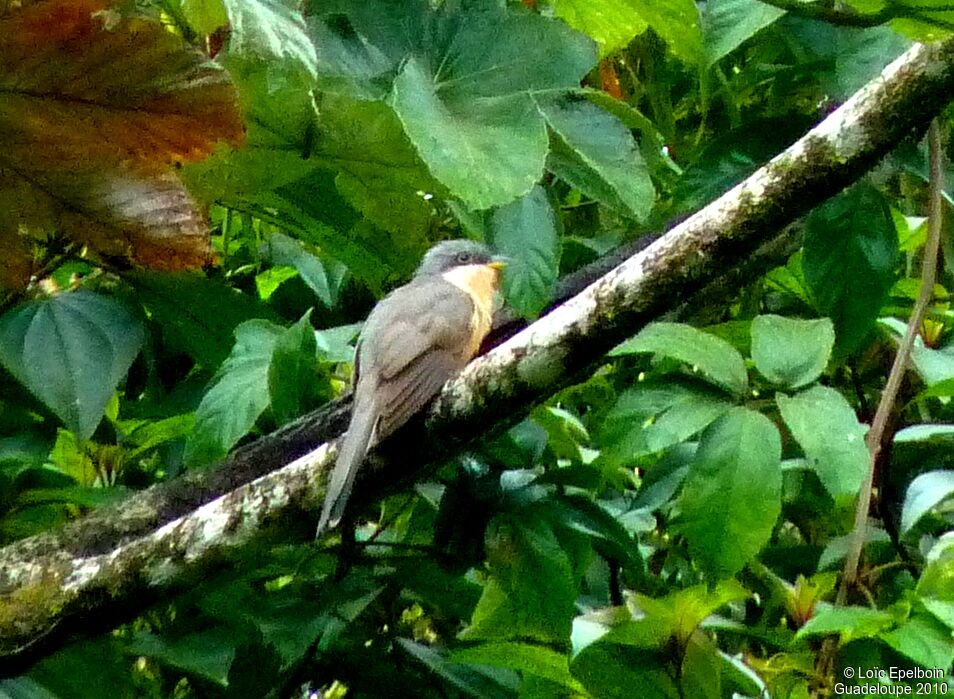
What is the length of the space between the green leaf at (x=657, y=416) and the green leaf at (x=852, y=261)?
1.23 feet

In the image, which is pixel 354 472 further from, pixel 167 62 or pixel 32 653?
pixel 167 62

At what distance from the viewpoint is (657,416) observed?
5.65 ft

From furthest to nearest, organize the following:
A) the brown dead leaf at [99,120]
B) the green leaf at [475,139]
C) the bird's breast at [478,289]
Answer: the bird's breast at [478,289] → the green leaf at [475,139] → the brown dead leaf at [99,120]

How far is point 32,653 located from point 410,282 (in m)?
1.60

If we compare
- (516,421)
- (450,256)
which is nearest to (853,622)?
(516,421)

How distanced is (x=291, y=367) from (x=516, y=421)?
39 centimetres

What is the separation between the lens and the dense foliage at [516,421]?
147cm

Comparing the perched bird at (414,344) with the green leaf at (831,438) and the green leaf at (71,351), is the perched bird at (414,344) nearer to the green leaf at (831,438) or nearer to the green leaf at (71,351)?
the green leaf at (71,351)

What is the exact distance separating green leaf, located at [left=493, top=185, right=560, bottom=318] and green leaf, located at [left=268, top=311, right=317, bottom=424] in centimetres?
33

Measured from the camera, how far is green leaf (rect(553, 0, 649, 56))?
1697mm

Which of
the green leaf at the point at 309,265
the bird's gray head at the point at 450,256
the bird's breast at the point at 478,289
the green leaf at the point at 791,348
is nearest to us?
the green leaf at the point at 791,348

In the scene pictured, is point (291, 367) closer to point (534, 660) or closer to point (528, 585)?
point (528, 585)

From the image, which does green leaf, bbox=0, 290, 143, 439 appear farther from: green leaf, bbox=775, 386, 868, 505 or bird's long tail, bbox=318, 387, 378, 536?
green leaf, bbox=775, 386, 868, 505

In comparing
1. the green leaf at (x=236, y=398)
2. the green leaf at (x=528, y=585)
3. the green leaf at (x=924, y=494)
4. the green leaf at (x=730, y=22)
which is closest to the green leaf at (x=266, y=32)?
the green leaf at (x=236, y=398)
